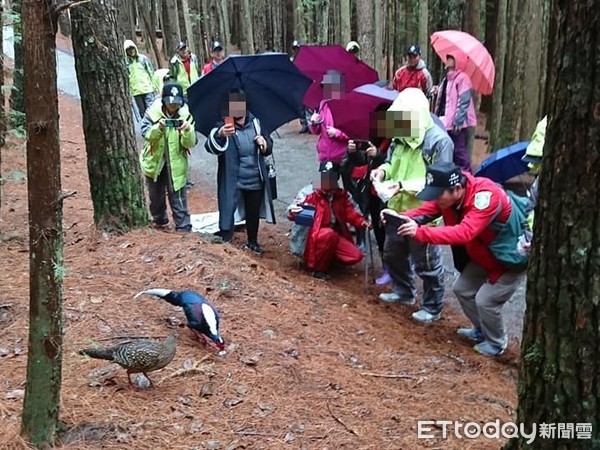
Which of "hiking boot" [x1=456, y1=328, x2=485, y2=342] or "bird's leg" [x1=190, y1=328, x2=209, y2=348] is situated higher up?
"bird's leg" [x1=190, y1=328, x2=209, y2=348]

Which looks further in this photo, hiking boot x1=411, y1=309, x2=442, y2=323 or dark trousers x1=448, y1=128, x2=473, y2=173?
dark trousers x1=448, y1=128, x2=473, y2=173

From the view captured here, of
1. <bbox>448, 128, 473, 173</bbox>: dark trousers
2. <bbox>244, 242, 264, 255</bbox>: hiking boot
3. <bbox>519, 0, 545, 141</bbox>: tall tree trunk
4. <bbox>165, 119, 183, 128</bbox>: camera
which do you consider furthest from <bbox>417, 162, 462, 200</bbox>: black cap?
<bbox>519, 0, 545, 141</bbox>: tall tree trunk

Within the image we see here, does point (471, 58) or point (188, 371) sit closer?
point (188, 371)

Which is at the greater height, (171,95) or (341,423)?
(171,95)

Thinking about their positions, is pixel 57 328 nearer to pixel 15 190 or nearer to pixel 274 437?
pixel 274 437

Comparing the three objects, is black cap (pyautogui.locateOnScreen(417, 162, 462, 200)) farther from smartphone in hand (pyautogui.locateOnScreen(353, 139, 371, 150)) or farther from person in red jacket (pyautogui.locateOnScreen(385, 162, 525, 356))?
smartphone in hand (pyautogui.locateOnScreen(353, 139, 371, 150))

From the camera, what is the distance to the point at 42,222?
9.64ft

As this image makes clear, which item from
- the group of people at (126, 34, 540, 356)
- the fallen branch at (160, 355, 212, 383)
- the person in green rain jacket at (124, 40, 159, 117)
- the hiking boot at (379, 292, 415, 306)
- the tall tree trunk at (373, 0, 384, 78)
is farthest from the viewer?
the person in green rain jacket at (124, 40, 159, 117)

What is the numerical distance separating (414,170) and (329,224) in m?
1.43

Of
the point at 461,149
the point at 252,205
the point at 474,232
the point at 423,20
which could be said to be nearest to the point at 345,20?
the point at 423,20

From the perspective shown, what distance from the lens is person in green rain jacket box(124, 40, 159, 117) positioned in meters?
13.4

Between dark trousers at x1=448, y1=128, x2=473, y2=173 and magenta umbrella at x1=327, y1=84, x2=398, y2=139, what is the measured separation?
6.61ft

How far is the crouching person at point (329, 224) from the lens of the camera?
7.06 meters

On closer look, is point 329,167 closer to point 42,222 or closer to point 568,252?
point 42,222
